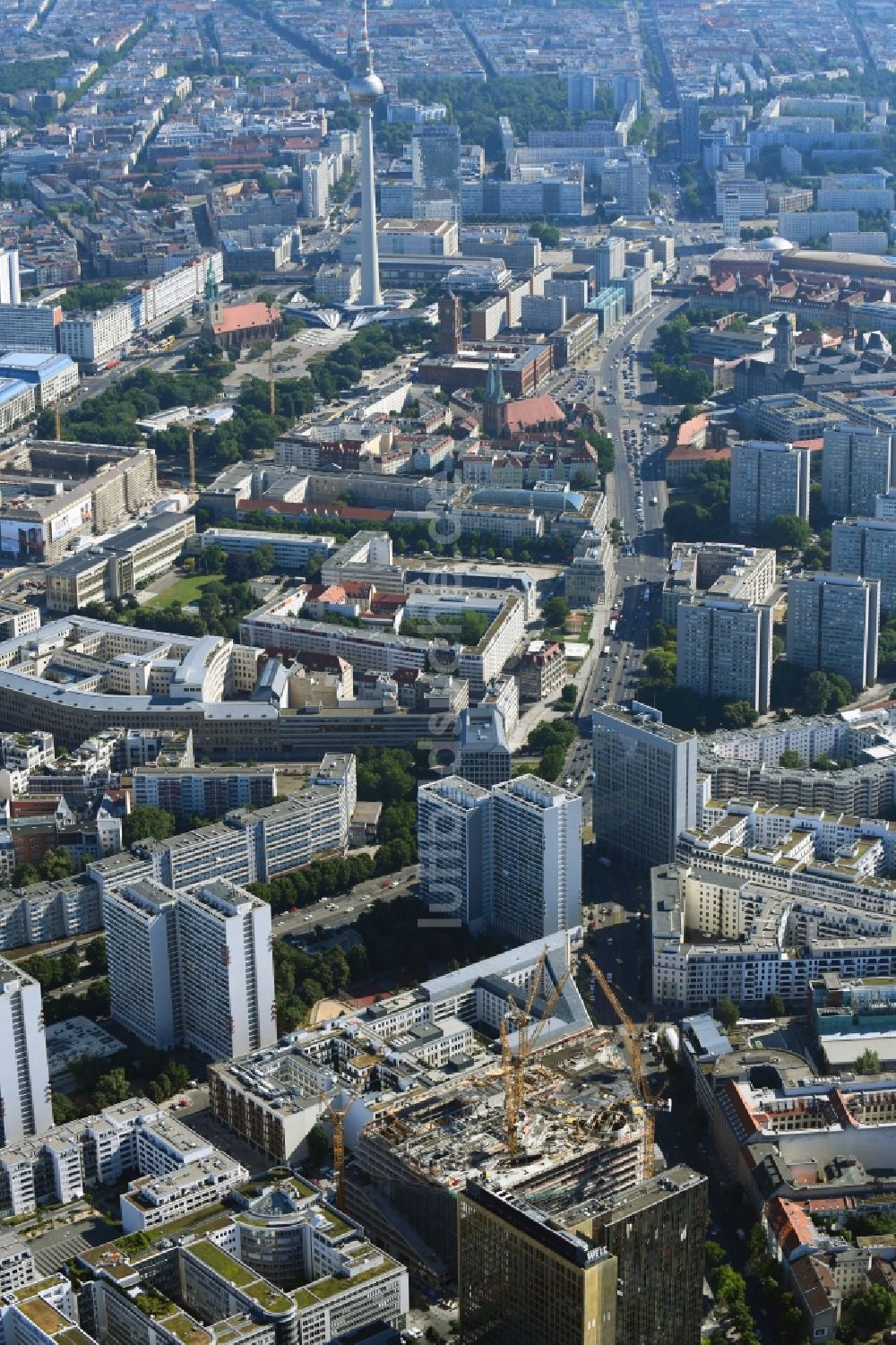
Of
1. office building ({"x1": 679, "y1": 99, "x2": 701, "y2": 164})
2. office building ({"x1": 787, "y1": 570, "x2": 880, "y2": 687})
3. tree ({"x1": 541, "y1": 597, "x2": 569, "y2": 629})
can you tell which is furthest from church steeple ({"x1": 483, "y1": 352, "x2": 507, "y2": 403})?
office building ({"x1": 679, "y1": 99, "x2": 701, "y2": 164})

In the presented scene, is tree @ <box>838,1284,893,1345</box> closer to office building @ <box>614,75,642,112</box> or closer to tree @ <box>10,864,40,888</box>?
tree @ <box>10,864,40,888</box>

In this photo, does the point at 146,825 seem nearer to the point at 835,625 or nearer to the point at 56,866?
the point at 56,866

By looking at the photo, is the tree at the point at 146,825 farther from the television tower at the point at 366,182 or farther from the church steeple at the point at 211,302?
the television tower at the point at 366,182

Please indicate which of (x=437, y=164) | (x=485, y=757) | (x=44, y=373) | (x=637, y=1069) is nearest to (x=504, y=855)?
(x=485, y=757)

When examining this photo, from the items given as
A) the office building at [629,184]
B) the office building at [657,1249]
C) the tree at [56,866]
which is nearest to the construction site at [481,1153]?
the office building at [657,1249]

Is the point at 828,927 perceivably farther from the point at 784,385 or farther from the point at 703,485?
the point at 784,385

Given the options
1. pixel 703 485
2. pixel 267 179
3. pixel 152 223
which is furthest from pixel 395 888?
pixel 267 179
